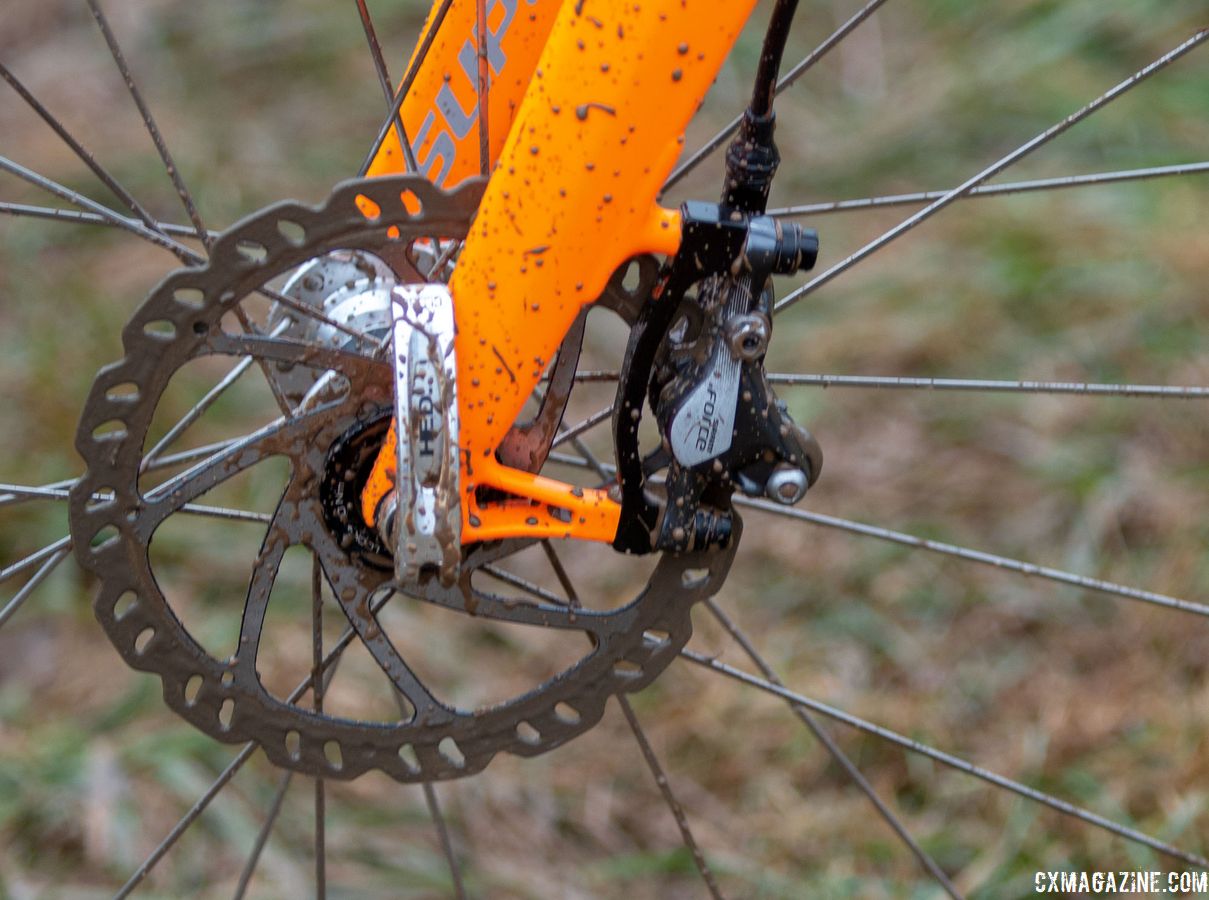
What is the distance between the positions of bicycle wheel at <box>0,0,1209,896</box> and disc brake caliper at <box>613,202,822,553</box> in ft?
0.38

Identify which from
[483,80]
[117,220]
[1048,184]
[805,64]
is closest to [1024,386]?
[1048,184]

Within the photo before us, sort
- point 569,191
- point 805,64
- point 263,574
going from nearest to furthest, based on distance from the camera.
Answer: point 569,191 < point 263,574 < point 805,64

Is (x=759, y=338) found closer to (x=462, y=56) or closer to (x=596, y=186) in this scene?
(x=596, y=186)

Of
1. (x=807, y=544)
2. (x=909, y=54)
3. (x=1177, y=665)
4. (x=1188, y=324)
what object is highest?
(x=909, y=54)

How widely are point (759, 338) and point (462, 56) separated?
0.75ft

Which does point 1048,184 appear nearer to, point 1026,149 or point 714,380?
point 1026,149

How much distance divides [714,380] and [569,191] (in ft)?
0.38

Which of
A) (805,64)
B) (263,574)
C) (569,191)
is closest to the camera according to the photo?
(569,191)

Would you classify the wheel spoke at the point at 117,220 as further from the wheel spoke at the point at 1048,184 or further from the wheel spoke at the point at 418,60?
the wheel spoke at the point at 1048,184

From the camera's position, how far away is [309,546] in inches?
26.5

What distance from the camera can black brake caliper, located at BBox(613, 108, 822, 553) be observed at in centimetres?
61

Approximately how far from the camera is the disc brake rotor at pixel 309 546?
1.99 feet

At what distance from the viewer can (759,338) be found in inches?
24.1

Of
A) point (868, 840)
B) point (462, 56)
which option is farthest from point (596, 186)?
point (868, 840)
